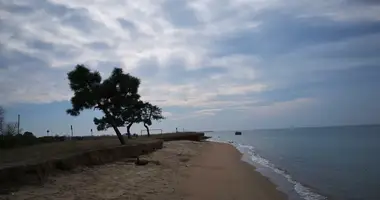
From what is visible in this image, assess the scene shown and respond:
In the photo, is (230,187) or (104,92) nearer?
(230,187)

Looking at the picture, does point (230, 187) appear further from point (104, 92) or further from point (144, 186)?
point (104, 92)

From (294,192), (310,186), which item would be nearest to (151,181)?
(294,192)

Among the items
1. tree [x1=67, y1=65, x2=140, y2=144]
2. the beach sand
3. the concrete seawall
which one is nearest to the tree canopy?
tree [x1=67, y1=65, x2=140, y2=144]

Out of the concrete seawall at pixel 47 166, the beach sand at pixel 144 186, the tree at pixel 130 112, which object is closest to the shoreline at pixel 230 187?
the beach sand at pixel 144 186

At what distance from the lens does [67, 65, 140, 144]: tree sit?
29.8 metres

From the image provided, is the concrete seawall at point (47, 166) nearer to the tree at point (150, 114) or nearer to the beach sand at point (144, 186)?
the beach sand at point (144, 186)

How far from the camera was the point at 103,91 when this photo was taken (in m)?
32.8

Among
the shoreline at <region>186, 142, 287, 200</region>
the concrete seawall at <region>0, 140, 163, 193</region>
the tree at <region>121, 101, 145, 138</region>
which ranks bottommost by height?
the shoreline at <region>186, 142, 287, 200</region>

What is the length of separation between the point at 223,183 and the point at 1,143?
15.8m

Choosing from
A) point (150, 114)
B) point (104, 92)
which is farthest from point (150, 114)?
point (104, 92)

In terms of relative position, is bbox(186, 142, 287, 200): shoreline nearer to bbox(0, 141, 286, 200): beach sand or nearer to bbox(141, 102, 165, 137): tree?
bbox(0, 141, 286, 200): beach sand

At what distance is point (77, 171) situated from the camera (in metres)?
17.3

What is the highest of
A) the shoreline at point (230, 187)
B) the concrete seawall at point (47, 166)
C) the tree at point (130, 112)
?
the tree at point (130, 112)

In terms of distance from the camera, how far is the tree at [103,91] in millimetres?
29828
